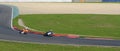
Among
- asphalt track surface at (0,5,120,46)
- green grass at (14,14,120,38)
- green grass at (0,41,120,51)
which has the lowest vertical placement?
green grass at (14,14,120,38)

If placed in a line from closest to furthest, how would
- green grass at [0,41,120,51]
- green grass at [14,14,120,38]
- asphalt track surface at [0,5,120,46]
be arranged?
green grass at [0,41,120,51] → asphalt track surface at [0,5,120,46] → green grass at [14,14,120,38]

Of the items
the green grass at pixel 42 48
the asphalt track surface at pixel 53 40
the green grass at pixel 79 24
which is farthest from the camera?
the green grass at pixel 79 24

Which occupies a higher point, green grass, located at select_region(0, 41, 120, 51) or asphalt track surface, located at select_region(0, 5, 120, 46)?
green grass, located at select_region(0, 41, 120, 51)

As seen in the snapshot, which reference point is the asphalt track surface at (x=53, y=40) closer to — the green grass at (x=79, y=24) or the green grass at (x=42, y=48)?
the green grass at (x=42, y=48)

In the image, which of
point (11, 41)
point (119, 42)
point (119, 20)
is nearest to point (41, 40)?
point (11, 41)

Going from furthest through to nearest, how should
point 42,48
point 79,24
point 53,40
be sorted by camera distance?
point 79,24
point 53,40
point 42,48

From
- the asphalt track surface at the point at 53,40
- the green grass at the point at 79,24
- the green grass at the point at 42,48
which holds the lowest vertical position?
the green grass at the point at 79,24

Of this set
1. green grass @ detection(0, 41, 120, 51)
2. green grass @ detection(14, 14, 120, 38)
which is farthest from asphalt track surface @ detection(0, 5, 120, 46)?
green grass @ detection(14, 14, 120, 38)

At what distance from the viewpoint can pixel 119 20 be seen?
1610 inches

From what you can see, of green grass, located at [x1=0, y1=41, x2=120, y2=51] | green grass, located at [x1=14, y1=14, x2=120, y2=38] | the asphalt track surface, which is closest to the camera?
green grass, located at [x1=0, y1=41, x2=120, y2=51]

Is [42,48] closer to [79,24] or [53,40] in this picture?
[53,40]

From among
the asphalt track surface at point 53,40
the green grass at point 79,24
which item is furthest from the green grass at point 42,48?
the green grass at point 79,24

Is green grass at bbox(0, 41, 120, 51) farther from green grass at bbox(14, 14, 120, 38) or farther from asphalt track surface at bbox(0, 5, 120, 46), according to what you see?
green grass at bbox(14, 14, 120, 38)

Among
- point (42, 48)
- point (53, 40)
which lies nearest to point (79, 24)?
point (53, 40)
